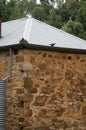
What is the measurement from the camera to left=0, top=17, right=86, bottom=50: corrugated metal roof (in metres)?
14.6

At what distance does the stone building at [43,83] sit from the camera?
1382 cm

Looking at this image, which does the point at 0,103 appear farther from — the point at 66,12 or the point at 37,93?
the point at 66,12

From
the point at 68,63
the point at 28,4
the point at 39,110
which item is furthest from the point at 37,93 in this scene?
the point at 28,4

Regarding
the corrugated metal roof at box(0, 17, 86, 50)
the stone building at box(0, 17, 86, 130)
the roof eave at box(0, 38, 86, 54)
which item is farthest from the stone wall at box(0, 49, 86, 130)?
the corrugated metal roof at box(0, 17, 86, 50)

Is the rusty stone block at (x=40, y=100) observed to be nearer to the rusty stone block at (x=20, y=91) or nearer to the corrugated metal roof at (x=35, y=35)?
the rusty stone block at (x=20, y=91)

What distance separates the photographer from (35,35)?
15.2m

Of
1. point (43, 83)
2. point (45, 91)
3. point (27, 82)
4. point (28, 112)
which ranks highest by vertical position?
point (27, 82)

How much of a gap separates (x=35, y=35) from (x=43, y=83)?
81.9 inches

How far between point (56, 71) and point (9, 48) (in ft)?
6.15

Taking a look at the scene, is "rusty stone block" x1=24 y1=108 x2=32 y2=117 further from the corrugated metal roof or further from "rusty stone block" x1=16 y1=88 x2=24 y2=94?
the corrugated metal roof

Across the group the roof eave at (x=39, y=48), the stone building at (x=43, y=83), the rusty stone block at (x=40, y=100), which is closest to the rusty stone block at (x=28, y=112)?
the stone building at (x=43, y=83)

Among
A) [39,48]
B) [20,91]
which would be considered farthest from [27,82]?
[39,48]

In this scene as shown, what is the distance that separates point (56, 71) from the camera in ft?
47.4

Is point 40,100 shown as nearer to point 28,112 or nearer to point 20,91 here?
point 28,112
